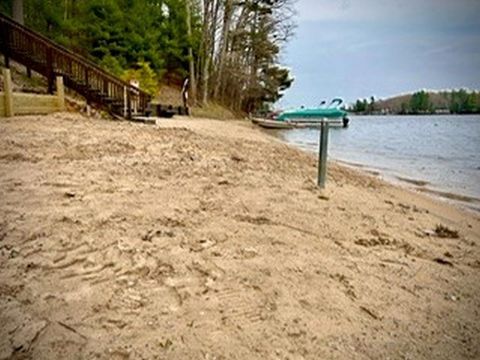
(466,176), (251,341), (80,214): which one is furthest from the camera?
(466,176)

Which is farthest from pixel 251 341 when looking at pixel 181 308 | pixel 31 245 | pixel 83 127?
pixel 83 127

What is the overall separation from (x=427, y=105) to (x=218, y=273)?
122131 millimetres

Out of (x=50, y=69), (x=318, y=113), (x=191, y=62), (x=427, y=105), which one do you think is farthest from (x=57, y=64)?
(x=427, y=105)

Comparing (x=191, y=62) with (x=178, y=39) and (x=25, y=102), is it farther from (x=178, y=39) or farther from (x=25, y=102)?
(x=25, y=102)

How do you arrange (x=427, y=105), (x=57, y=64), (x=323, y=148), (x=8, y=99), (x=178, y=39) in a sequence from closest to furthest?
(x=323, y=148)
(x=8, y=99)
(x=57, y=64)
(x=178, y=39)
(x=427, y=105)

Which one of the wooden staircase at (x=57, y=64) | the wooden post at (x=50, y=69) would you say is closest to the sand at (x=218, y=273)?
the wooden staircase at (x=57, y=64)

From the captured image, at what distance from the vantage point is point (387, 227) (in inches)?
156

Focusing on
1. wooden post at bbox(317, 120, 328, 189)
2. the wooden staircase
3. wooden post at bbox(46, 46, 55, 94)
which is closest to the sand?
wooden post at bbox(317, 120, 328, 189)

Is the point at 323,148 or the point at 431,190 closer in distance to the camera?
the point at 323,148

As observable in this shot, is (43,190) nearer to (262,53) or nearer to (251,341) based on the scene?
(251,341)

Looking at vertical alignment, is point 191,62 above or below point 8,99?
above

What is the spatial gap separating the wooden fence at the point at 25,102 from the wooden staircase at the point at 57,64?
4.54 ft

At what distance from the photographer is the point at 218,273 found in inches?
100

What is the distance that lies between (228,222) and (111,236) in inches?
40.6
